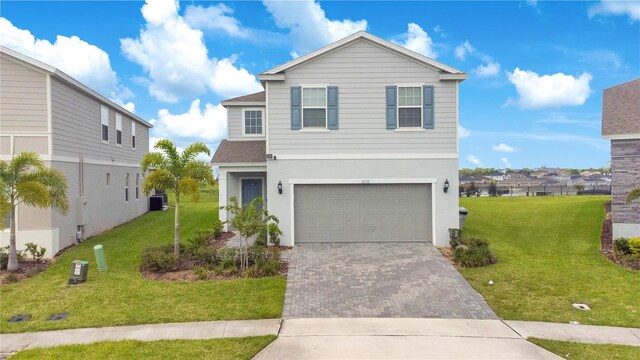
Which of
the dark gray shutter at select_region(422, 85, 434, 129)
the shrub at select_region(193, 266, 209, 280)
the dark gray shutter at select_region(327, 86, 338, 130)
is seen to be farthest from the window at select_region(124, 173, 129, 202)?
the dark gray shutter at select_region(422, 85, 434, 129)

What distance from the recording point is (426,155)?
14.0m

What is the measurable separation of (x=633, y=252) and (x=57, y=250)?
18992mm

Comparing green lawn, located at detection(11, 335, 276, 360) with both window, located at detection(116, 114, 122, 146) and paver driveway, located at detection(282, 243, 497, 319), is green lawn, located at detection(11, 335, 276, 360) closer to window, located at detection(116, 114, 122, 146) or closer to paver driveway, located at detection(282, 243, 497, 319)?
paver driveway, located at detection(282, 243, 497, 319)

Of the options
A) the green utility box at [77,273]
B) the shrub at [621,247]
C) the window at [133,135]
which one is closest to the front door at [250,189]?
the green utility box at [77,273]

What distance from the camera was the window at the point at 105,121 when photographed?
18.2 m

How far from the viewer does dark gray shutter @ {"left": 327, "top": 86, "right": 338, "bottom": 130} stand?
46.0 feet

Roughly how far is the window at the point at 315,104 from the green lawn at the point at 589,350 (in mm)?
9472

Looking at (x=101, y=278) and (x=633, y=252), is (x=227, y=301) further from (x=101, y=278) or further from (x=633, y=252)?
(x=633, y=252)

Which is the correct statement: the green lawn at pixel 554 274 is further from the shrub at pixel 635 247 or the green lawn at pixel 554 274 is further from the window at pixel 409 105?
the window at pixel 409 105

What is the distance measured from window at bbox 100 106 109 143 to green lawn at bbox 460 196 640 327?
16.7 meters

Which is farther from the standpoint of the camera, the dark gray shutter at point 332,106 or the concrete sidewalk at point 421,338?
the dark gray shutter at point 332,106

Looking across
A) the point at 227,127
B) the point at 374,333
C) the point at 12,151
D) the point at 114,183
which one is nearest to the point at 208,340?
the point at 374,333

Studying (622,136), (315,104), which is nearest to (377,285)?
(315,104)

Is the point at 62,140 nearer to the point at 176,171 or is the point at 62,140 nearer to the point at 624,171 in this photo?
the point at 176,171
